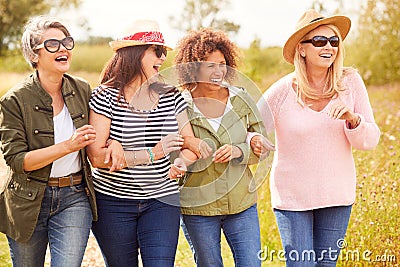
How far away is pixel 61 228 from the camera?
3.32 meters

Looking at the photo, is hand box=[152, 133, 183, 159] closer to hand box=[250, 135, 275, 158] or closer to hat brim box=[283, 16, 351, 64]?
hand box=[250, 135, 275, 158]

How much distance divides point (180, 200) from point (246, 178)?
37cm

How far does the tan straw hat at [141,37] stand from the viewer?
3.46 meters

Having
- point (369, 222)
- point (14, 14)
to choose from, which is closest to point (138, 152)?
point (369, 222)

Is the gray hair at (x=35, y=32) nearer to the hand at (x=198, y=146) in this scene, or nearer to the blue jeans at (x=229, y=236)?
the hand at (x=198, y=146)

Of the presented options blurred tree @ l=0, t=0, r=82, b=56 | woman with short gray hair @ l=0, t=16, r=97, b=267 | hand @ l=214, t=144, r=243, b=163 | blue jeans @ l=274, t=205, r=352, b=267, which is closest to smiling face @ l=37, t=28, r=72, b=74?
woman with short gray hair @ l=0, t=16, r=97, b=267

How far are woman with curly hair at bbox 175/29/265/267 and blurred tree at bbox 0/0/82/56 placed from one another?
12.7 meters

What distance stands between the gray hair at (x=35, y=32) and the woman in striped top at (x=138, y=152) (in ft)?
1.07

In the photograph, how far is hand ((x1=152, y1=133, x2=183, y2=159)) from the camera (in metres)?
3.33

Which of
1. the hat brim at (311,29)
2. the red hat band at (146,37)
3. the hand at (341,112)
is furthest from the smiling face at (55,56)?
the hand at (341,112)

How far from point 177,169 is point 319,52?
0.98 metres

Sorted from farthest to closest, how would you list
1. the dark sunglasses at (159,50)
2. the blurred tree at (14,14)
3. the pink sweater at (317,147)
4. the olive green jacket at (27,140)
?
the blurred tree at (14,14) < the pink sweater at (317,147) < the dark sunglasses at (159,50) < the olive green jacket at (27,140)

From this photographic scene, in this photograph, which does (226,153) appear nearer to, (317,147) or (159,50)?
(317,147)

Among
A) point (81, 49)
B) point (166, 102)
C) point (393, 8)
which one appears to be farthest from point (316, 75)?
point (81, 49)
